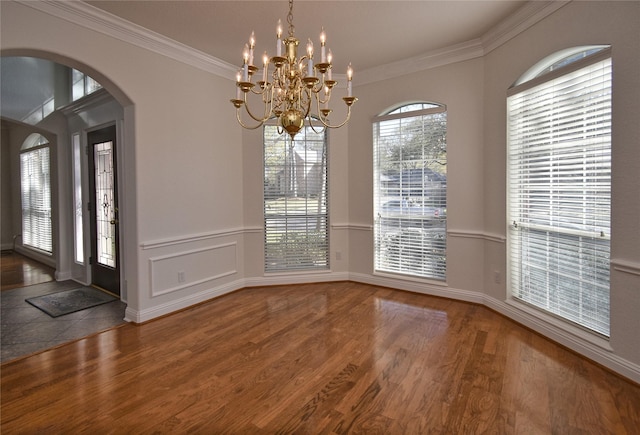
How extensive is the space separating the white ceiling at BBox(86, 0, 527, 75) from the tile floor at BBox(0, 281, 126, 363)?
9.76ft

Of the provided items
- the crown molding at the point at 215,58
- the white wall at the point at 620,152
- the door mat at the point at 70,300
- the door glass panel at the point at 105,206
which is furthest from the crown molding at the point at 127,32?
the white wall at the point at 620,152

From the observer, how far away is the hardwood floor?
1978mm

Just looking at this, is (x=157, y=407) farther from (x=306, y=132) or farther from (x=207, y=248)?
(x=306, y=132)

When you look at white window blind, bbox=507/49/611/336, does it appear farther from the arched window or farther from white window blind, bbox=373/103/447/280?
the arched window

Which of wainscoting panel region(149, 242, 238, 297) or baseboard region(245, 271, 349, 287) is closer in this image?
wainscoting panel region(149, 242, 238, 297)

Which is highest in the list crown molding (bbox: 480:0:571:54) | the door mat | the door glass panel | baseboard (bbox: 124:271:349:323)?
crown molding (bbox: 480:0:571:54)

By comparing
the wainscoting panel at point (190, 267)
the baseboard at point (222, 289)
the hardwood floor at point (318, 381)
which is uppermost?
the wainscoting panel at point (190, 267)

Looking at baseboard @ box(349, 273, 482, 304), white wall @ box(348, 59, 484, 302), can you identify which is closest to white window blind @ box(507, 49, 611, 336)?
white wall @ box(348, 59, 484, 302)

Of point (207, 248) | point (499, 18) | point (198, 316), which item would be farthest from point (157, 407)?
point (499, 18)

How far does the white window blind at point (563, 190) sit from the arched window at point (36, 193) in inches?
294

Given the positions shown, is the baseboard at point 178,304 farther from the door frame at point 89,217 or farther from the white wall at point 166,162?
the door frame at point 89,217

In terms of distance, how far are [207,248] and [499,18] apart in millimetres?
3970

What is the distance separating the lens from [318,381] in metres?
2.39

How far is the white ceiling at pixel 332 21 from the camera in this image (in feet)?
9.71
